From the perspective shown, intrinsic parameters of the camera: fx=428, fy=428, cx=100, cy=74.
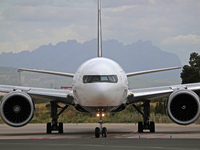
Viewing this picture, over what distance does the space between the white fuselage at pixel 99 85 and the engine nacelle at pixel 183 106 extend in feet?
7.93

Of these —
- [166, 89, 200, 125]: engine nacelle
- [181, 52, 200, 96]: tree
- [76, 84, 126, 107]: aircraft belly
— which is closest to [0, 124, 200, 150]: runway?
[166, 89, 200, 125]: engine nacelle

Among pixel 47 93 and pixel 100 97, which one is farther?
pixel 47 93

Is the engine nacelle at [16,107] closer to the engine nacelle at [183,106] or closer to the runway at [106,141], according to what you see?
the runway at [106,141]

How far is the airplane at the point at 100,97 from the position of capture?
17234 millimetres

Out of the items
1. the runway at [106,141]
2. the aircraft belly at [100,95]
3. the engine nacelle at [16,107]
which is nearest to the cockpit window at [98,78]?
the aircraft belly at [100,95]

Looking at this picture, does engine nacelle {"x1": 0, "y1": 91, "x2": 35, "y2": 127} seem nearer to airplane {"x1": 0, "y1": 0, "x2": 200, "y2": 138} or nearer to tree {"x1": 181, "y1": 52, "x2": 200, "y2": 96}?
airplane {"x1": 0, "y1": 0, "x2": 200, "y2": 138}

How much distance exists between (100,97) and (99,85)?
1.56 feet

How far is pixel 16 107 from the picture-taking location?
2016 centimetres

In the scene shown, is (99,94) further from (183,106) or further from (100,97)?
(183,106)

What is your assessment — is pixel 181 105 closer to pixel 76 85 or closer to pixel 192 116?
pixel 192 116

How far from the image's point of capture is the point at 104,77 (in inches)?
683

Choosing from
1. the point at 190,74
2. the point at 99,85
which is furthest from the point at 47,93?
the point at 190,74

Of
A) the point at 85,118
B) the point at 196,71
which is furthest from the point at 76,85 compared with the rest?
the point at 196,71

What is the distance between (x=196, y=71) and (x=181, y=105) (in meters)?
40.2
